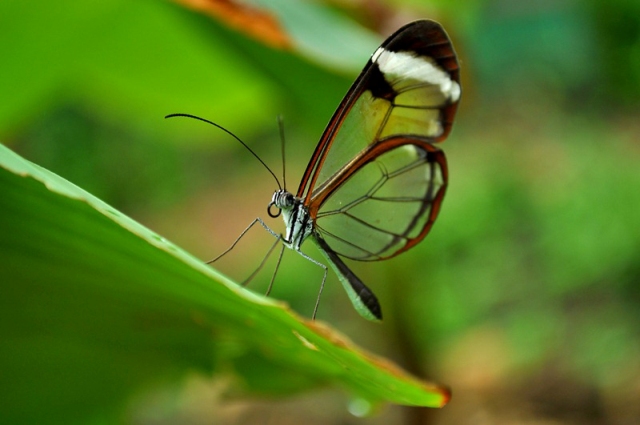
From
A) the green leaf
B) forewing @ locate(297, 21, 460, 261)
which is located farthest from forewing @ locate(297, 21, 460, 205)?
the green leaf

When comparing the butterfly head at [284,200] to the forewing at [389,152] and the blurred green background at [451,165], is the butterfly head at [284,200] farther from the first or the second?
the blurred green background at [451,165]

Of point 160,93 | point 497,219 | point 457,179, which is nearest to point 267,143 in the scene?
point 457,179

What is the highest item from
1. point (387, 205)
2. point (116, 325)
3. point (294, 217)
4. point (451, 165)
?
point (451, 165)

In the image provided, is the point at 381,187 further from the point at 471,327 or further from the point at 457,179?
the point at 457,179

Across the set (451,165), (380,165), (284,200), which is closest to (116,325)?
(284,200)

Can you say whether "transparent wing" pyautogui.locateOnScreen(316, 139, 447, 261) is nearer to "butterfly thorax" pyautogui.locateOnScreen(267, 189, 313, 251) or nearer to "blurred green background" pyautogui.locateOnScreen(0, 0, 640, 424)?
"butterfly thorax" pyautogui.locateOnScreen(267, 189, 313, 251)

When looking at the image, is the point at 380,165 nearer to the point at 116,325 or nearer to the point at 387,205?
the point at 387,205
